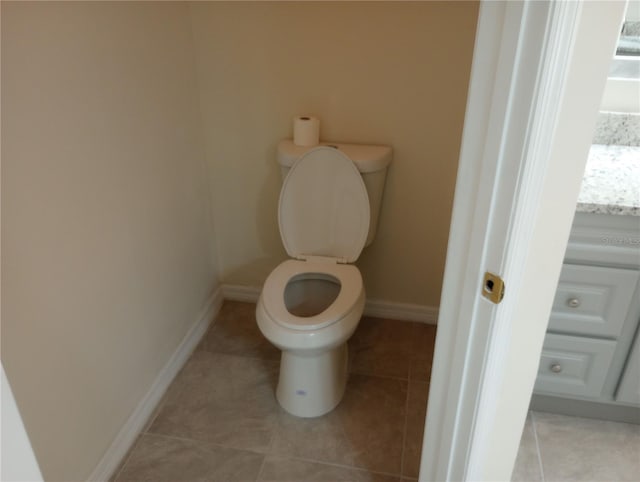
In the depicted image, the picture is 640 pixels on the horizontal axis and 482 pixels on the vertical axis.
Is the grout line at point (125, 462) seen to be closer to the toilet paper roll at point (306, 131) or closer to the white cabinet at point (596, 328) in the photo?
the toilet paper roll at point (306, 131)

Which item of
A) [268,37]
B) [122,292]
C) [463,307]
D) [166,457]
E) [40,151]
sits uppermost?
[268,37]

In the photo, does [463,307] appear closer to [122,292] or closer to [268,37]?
[122,292]

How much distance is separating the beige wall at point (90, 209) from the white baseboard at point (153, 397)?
0.10 ft

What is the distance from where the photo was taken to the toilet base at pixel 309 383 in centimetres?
176

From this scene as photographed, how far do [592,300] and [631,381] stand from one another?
0.34m

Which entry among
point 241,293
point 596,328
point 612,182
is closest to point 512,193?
point 612,182

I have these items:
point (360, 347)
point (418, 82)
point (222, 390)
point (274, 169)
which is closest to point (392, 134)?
point (418, 82)

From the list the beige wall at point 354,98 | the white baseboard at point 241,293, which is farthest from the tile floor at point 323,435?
the beige wall at point 354,98

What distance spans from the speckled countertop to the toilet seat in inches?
30.0

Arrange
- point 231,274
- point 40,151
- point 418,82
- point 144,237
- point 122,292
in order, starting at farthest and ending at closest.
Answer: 1. point 231,274
2. point 418,82
3. point 144,237
4. point 122,292
5. point 40,151

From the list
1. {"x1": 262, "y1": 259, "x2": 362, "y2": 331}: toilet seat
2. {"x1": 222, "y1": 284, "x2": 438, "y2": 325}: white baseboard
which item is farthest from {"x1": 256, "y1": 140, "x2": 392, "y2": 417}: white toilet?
{"x1": 222, "y1": 284, "x2": 438, "y2": 325}: white baseboard

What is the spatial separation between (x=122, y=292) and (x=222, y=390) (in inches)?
22.9

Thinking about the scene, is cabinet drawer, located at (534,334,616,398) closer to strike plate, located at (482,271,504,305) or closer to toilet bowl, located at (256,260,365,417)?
toilet bowl, located at (256,260,365,417)

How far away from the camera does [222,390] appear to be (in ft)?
6.40
